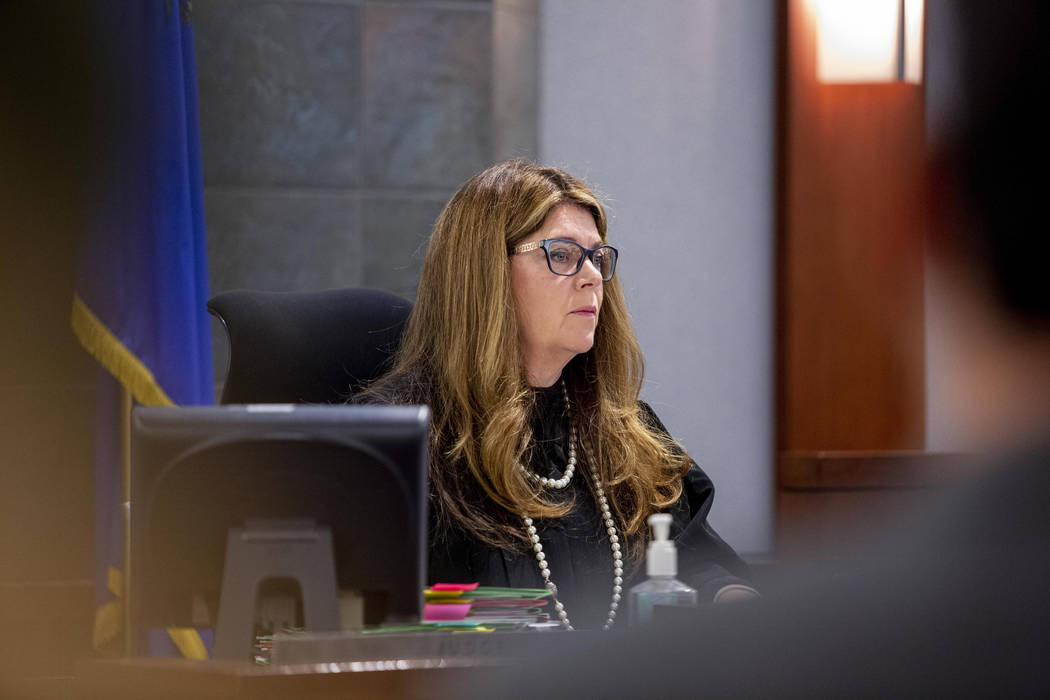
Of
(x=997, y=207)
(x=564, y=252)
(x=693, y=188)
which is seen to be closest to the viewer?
(x=997, y=207)

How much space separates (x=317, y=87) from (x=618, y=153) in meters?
1.07

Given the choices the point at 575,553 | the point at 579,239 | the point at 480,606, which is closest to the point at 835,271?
the point at 579,239

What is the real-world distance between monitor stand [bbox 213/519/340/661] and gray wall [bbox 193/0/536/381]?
2.28 m

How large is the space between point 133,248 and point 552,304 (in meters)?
1.05

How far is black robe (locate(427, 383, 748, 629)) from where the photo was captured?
1.83 m

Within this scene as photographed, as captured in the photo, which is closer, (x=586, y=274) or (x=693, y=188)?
(x=586, y=274)

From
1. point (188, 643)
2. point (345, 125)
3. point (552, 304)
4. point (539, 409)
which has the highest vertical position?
point (345, 125)

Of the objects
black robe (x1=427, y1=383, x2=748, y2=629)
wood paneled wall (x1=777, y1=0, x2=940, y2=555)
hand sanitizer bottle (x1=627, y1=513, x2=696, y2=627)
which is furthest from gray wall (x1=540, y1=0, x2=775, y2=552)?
hand sanitizer bottle (x1=627, y1=513, x2=696, y2=627)

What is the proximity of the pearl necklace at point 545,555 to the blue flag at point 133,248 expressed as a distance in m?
1.01

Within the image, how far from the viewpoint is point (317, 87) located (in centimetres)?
338

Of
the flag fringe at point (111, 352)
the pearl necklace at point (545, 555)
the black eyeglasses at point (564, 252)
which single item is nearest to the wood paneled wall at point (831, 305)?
the black eyeglasses at point (564, 252)

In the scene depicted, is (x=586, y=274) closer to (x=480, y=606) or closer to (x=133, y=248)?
(x=480, y=606)

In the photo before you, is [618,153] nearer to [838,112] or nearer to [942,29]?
[838,112]

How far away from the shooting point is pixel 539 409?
2096mm
